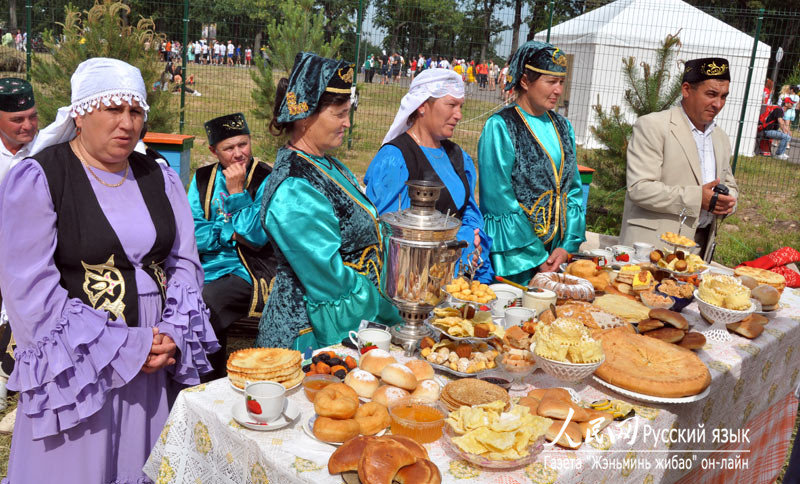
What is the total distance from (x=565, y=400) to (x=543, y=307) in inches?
35.4

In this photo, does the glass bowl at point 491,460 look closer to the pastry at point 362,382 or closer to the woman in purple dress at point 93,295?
the pastry at point 362,382

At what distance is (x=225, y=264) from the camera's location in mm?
4070

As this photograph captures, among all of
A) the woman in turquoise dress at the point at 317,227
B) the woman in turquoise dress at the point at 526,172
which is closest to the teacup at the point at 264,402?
the woman in turquoise dress at the point at 317,227

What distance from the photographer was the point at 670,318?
2.82 m

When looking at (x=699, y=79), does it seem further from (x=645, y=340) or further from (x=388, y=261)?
(x=388, y=261)

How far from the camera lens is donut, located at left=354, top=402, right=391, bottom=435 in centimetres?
193

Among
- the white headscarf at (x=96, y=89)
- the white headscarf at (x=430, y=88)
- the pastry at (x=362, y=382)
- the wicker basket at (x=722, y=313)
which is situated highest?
the white headscarf at (x=430, y=88)

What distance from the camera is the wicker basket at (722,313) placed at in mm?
2963

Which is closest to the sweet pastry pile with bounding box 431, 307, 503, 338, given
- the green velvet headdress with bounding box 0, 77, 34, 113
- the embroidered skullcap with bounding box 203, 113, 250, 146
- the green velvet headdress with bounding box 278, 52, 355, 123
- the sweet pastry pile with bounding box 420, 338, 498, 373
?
the sweet pastry pile with bounding box 420, 338, 498, 373

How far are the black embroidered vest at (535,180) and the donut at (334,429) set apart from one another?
2.46 meters

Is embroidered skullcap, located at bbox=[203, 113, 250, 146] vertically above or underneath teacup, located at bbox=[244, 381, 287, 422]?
above

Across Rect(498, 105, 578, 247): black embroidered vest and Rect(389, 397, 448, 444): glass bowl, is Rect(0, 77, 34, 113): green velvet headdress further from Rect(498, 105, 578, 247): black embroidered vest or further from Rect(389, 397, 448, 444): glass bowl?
Rect(389, 397, 448, 444): glass bowl

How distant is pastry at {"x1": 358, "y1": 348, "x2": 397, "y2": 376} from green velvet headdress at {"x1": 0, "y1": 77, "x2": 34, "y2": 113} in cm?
335

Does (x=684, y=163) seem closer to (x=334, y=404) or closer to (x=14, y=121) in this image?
(x=334, y=404)
